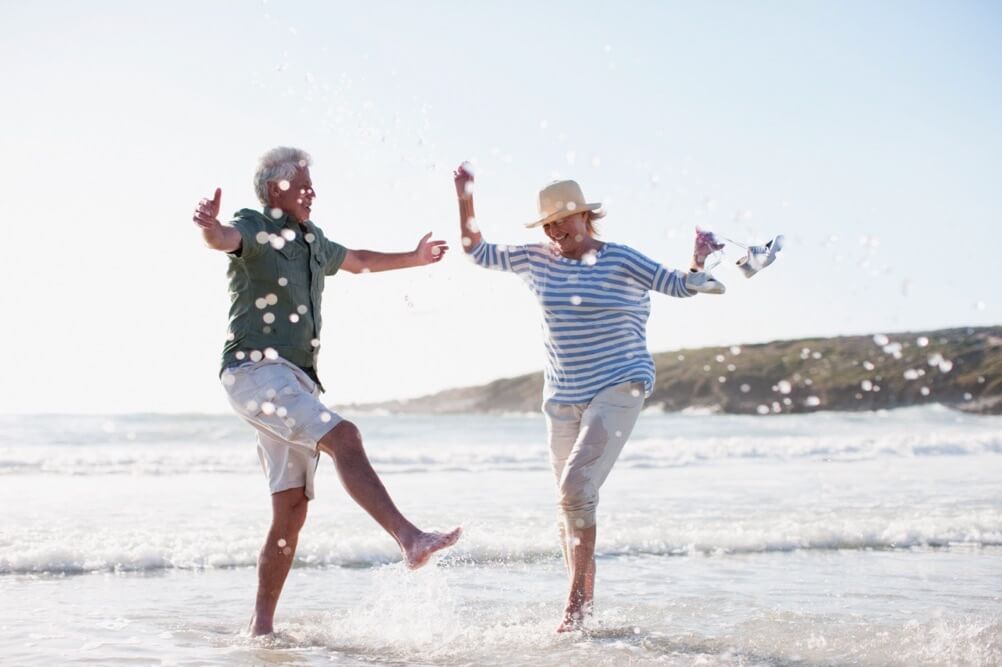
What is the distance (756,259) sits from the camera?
4.82 metres

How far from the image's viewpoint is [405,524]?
4.36 metres

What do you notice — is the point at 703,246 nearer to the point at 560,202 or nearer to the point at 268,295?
the point at 560,202

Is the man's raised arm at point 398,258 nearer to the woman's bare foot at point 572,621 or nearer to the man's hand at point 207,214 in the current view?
→ the man's hand at point 207,214

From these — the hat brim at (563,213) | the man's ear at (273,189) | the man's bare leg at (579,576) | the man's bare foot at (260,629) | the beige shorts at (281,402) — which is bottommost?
the man's bare foot at (260,629)

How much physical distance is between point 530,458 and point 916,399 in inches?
1592

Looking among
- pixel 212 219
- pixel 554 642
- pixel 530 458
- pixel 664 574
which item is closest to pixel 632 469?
pixel 530 458

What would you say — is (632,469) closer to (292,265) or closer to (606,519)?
(606,519)

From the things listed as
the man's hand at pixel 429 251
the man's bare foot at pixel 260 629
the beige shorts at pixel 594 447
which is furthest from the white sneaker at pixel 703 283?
the man's bare foot at pixel 260 629

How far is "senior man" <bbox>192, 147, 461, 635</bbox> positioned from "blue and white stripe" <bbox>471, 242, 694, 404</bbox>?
3.54 ft

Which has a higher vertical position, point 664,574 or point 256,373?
point 256,373

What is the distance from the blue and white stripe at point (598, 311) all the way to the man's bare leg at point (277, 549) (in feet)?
4.46

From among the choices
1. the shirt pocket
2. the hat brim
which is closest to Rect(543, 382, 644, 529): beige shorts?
the hat brim

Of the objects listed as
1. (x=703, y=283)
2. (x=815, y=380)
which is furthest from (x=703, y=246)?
(x=815, y=380)

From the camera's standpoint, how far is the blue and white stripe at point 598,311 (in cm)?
501
